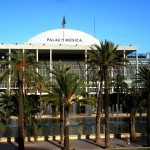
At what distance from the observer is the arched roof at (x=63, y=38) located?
122 meters

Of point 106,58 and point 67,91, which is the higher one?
point 106,58

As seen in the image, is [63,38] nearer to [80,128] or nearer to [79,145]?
[80,128]

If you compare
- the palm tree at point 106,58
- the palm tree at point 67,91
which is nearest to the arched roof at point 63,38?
the palm tree at point 106,58

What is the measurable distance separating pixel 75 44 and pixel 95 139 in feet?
265

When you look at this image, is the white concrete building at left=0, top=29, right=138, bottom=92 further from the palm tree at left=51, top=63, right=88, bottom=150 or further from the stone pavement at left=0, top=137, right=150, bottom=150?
the palm tree at left=51, top=63, right=88, bottom=150

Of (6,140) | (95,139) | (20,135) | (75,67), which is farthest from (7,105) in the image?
(75,67)

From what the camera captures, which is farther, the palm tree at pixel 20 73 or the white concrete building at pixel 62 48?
the white concrete building at pixel 62 48

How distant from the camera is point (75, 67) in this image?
4594 inches

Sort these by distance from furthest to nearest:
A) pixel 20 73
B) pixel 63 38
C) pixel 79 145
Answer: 1. pixel 63 38
2. pixel 79 145
3. pixel 20 73

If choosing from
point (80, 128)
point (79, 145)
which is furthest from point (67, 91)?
point (80, 128)

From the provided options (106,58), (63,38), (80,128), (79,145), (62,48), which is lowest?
(79,145)

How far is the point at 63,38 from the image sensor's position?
121812 millimetres

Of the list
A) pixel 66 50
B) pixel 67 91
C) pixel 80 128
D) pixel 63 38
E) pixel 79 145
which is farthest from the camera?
pixel 63 38

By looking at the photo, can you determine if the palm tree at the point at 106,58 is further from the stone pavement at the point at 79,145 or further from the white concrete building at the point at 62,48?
the white concrete building at the point at 62,48
